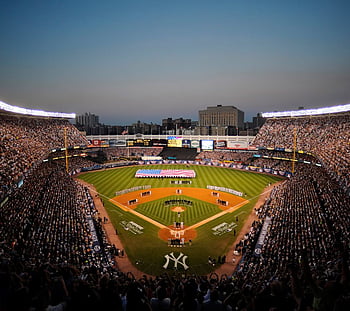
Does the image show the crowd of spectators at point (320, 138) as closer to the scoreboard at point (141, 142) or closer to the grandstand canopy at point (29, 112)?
the scoreboard at point (141, 142)

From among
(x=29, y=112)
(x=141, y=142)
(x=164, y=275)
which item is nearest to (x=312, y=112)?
(x=141, y=142)

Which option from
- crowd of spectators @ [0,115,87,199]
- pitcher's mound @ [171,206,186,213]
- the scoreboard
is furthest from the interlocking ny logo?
the scoreboard

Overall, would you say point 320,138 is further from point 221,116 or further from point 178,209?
point 221,116

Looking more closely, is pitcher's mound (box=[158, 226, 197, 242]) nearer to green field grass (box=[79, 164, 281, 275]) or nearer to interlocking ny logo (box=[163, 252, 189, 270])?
green field grass (box=[79, 164, 281, 275])

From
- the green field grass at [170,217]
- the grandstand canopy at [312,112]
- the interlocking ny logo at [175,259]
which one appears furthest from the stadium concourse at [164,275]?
the grandstand canopy at [312,112]

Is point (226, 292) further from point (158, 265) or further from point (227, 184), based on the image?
point (227, 184)

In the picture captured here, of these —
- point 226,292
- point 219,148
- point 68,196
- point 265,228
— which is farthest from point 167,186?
point 226,292
